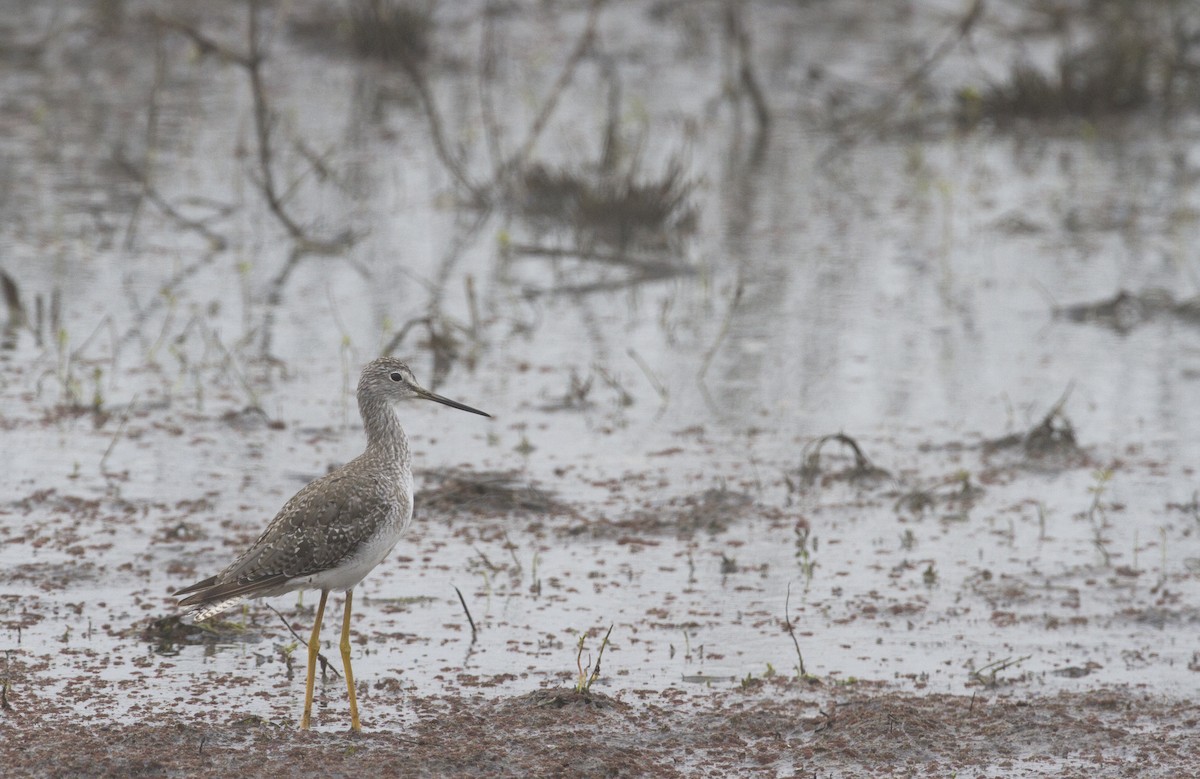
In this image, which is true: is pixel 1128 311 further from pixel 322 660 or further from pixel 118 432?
pixel 322 660

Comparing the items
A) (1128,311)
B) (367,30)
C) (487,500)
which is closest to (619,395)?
(487,500)

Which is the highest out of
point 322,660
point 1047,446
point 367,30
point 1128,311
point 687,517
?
point 367,30

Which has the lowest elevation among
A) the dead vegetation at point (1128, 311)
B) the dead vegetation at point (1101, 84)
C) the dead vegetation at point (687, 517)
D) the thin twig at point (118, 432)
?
the dead vegetation at point (687, 517)

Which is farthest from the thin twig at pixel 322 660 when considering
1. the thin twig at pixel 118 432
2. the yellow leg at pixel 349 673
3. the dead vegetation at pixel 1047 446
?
the dead vegetation at pixel 1047 446

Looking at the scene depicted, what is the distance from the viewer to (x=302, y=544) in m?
5.54

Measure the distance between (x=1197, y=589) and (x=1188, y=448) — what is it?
1.80m

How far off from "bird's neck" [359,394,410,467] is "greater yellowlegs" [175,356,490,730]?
18 cm

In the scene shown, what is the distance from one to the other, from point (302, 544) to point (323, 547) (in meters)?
0.07

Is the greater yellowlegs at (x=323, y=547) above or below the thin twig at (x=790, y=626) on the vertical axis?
above

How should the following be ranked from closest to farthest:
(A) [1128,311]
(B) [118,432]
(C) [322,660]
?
(C) [322,660], (B) [118,432], (A) [1128,311]

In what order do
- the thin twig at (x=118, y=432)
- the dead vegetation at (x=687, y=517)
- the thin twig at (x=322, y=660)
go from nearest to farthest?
the thin twig at (x=322, y=660)
the dead vegetation at (x=687, y=517)
the thin twig at (x=118, y=432)

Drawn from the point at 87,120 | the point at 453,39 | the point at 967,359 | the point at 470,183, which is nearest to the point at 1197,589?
the point at 967,359

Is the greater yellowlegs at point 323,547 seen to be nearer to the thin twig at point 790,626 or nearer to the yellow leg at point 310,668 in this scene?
the yellow leg at point 310,668

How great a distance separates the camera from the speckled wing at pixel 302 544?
5.50 meters
